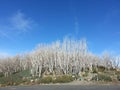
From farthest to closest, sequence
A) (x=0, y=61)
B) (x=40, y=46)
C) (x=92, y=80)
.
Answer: (x=0, y=61)
(x=40, y=46)
(x=92, y=80)

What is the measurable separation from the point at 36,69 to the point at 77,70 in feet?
63.9

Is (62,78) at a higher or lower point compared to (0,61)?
lower

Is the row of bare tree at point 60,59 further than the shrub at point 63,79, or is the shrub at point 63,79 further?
the row of bare tree at point 60,59

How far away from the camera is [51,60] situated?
104 metres

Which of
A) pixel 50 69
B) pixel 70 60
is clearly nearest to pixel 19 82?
pixel 50 69

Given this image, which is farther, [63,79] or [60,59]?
[60,59]

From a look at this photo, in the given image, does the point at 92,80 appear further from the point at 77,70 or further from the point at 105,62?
the point at 105,62

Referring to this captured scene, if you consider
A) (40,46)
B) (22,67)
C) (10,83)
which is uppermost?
(40,46)

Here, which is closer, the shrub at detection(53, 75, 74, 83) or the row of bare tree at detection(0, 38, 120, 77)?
the shrub at detection(53, 75, 74, 83)

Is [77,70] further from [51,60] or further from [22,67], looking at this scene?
[22,67]

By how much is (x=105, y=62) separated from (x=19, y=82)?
68.7 meters

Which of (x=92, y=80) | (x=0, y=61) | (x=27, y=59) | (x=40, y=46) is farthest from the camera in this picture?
(x=0, y=61)

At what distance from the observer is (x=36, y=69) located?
104m

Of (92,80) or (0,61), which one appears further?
(0,61)
